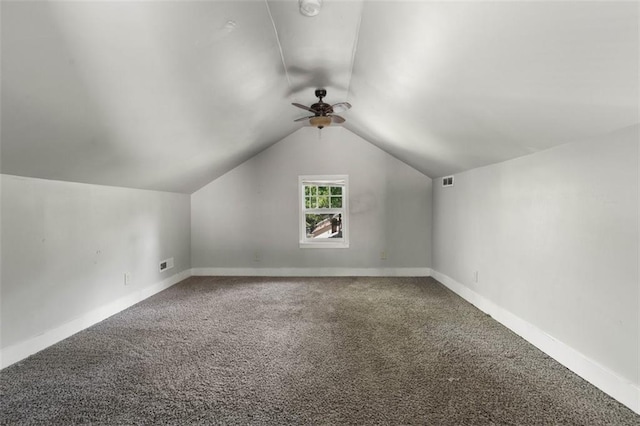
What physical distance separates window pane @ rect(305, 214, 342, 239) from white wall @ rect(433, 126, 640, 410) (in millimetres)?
2391

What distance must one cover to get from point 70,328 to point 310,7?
336cm

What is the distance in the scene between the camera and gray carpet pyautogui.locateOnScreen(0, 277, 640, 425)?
5.88ft

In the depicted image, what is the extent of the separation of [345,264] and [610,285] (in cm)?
368

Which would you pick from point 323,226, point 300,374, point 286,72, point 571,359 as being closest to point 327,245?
point 323,226

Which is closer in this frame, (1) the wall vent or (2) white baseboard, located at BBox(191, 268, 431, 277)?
(1) the wall vent

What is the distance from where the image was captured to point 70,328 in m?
2.92

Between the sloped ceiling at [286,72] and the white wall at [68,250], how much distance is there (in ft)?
0.75

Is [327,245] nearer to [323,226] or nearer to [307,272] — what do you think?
[323,226]

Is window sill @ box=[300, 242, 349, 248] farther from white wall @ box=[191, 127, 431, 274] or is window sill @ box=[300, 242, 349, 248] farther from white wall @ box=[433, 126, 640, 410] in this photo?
white wall @ box=[433, 126, 640, 410]

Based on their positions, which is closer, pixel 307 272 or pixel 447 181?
pixel 447 181

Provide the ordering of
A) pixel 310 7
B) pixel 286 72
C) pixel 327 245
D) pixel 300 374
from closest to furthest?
1. pixel 310 7
2. pixel 300 374
3. pixel 286 72
4. pixel 327 245

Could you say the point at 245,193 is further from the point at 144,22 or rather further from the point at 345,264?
the point at 144,22

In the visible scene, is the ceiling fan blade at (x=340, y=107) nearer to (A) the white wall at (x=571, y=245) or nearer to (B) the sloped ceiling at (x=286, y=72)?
(B) the sloped ceiling at (x=286, y=72)

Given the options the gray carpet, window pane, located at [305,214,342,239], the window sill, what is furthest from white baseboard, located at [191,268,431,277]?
the gray carpet
